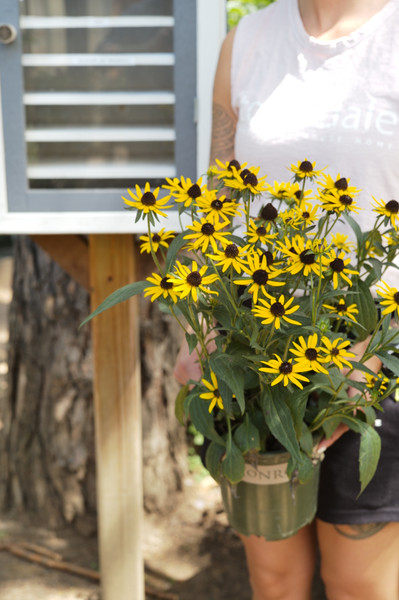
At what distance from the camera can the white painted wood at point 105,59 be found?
1.44 metres

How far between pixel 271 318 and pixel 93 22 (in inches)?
37.0

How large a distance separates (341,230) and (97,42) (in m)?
0.70

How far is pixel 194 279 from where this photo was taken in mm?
803

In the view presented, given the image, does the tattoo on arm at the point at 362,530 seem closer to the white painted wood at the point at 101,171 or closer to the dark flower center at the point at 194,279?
the dark flower center at the point at 194,279

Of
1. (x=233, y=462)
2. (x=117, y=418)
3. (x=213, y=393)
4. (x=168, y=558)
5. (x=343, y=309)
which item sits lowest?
(x=168, y=558)

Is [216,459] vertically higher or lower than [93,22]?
lower

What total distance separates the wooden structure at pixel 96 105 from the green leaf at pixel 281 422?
0.64 meters

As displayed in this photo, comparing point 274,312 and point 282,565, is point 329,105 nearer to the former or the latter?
point 274,312

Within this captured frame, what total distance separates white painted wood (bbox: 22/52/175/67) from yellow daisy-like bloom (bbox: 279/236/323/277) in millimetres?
754

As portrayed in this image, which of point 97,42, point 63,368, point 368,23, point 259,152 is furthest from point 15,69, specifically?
point 63,368

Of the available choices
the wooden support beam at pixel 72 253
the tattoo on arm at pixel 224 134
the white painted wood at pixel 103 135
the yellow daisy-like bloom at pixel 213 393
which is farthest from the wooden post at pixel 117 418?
the yellow daisy-like bloom at pixel 213 393

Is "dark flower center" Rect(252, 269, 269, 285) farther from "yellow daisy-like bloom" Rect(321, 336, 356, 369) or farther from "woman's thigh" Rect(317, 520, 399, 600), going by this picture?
"woman's thigh" Rect(317, 520, 399, 600)

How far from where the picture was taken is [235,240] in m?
0.92

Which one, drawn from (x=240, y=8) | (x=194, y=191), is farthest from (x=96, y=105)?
(x=240, y=8)
